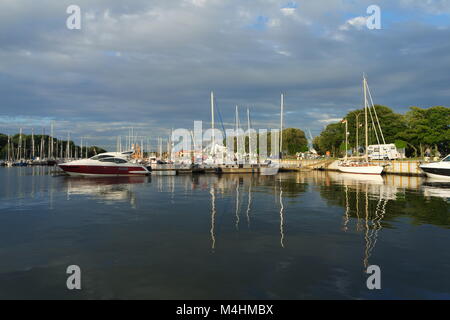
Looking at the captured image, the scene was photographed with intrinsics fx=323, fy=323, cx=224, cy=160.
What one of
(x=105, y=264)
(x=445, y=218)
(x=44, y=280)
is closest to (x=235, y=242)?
(x=105, y=264)

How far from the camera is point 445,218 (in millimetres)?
15633

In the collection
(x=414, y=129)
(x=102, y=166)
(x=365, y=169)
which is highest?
(x=414, y=129)

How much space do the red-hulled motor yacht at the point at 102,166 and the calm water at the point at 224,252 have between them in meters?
27.5

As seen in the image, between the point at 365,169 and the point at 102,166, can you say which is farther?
the point at 365,169

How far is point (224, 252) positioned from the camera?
10.1m

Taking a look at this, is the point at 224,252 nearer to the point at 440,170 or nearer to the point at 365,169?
the point at 440,170

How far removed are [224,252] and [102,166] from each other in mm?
38681

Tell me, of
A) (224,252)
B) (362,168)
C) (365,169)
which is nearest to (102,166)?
(224,252)

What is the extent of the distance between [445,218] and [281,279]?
12.1 meters

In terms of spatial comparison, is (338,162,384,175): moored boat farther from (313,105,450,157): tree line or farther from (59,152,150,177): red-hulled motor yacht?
(59,152,150,177): red-hulled motor yacht

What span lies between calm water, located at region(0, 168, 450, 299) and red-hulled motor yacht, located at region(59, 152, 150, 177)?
1081 inches

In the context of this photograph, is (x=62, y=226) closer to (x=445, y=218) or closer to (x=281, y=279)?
(x=281, y=279)
